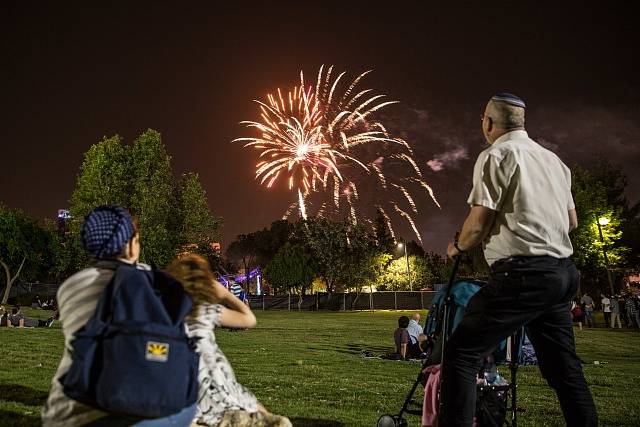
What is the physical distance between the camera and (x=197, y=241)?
6656 cm

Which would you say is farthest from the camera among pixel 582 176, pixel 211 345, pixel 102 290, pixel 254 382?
pixel 582 176

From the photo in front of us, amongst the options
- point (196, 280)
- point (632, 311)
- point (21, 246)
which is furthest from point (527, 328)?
point (21, 246)

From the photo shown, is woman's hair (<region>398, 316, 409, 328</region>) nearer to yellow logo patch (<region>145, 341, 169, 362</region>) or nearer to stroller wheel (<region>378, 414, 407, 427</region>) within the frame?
stroller wheel (<region>378, 414, 407, 427</region>)

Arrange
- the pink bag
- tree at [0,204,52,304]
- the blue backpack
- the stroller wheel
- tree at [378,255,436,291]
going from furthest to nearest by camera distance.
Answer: tree at [378,255,436,291], tree at [0,204,52,304], the stroller wheel, the pink bag, the blue backpack

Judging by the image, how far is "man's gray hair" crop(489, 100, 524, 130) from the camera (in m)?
4.78

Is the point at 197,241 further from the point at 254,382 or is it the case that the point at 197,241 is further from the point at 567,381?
the point at 567,381

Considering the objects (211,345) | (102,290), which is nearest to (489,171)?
(211,345)

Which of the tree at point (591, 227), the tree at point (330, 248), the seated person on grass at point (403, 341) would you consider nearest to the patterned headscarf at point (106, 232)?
the seated person on grass at point (403, 341)

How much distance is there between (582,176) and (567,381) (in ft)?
198

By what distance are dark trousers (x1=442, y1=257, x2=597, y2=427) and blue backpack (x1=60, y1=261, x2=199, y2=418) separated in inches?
83.1

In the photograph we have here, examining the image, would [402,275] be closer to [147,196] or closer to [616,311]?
[147,196]

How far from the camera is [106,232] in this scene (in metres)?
3.35

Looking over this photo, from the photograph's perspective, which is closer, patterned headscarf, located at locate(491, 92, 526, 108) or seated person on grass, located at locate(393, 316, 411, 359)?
patterned headscarf, located at locate(491, 92, 526, 108)

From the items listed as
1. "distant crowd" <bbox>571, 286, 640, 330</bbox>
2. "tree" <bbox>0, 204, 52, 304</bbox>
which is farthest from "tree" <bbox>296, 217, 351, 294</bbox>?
"distant crowd" <bbox>571, 286, 640, 330</bbox>
